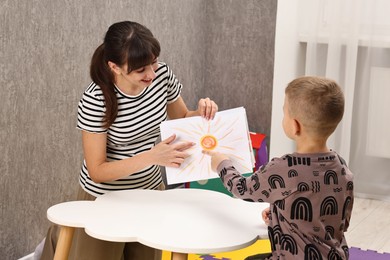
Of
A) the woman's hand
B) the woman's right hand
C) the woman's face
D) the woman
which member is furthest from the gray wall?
the woman's hand

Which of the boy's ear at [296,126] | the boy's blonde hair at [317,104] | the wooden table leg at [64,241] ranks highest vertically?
the boy's blonde hair at [317,104]

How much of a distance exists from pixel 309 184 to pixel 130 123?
2.08 ft

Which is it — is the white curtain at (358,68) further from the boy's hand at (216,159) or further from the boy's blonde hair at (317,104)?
the boy's blonde hair at (317,104)

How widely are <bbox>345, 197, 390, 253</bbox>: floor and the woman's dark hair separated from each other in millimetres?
1527

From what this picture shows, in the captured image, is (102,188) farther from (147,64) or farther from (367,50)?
(367,50)

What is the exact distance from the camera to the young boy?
1692mm

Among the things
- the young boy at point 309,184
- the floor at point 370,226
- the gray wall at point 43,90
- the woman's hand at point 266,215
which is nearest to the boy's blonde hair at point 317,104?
the young boy at point 309,184

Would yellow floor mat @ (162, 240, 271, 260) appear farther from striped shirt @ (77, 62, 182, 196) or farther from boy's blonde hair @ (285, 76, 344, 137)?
boy's blonde hair @ (285, 76, 344, 137)

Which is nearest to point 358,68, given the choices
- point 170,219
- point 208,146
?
point 208,146

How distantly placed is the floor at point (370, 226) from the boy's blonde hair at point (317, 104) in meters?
1.51

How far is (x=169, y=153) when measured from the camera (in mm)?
1982

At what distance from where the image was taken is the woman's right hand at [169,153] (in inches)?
78.0

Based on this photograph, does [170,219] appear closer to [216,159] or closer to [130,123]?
[216,159]

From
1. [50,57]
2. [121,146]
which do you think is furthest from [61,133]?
[121,146]
